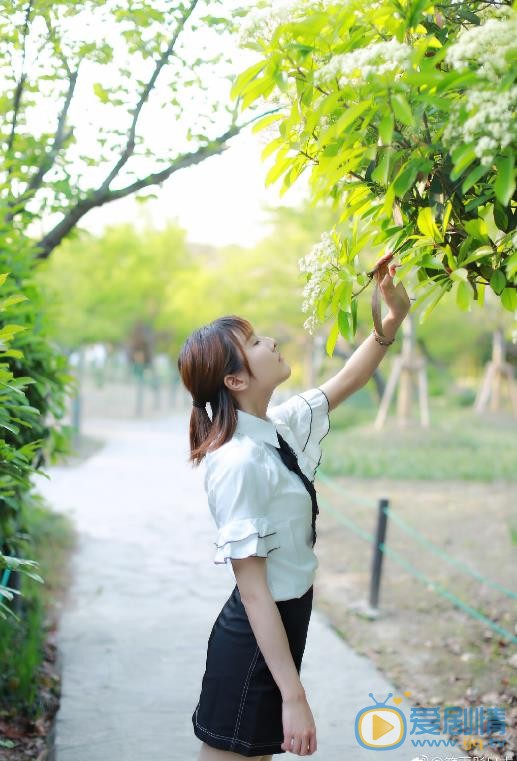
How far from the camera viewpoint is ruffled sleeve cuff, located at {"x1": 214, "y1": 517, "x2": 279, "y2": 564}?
201 cm

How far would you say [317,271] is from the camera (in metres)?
2.38

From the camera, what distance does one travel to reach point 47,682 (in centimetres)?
419

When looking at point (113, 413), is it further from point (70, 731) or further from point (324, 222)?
point (70, 731)

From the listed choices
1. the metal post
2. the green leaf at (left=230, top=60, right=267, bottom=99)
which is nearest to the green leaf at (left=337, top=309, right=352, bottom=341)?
the green leaf at (left=230, top=60, right=267, bottom=99)

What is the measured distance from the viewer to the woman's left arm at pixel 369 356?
248 centimetres

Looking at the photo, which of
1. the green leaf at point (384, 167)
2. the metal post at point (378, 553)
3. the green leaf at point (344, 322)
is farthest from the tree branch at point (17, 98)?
the metal post at point (378, 553)

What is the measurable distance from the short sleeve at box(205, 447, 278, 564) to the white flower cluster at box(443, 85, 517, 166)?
2.99 ft

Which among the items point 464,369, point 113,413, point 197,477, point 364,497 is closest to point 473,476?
point 364,497

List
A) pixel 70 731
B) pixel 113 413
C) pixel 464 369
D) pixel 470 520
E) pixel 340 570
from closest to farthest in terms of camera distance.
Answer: pixel 70 731
pixel 340 570
pixel 470 520
pixel 113 413
pixel 464 369

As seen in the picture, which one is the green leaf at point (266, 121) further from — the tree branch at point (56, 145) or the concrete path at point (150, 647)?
the tree branch at point (56, 145)

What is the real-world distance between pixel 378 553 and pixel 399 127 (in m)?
4.31

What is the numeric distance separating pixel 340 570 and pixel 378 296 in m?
5.18

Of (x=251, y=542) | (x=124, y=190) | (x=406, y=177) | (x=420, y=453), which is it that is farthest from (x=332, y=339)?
(x=420, y=453)

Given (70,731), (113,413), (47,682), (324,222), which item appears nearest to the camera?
(70,731)
